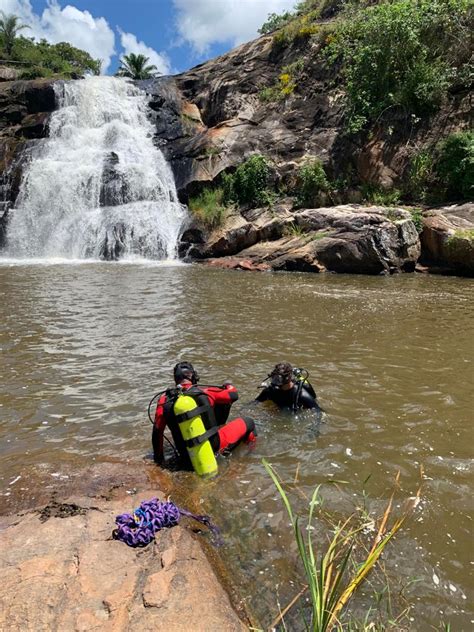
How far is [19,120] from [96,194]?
408 inches

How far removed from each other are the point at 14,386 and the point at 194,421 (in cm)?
304

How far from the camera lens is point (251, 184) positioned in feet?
66.3

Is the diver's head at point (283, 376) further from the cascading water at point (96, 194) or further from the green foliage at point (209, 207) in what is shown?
the green foliage at point (209, 207)

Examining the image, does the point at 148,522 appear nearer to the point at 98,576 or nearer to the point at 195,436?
the point at 98,576

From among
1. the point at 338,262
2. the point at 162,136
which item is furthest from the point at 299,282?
the point at 162,136

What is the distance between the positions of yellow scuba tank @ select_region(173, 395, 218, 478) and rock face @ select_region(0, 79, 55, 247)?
22.4 meters

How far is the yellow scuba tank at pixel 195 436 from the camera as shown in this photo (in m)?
3.83

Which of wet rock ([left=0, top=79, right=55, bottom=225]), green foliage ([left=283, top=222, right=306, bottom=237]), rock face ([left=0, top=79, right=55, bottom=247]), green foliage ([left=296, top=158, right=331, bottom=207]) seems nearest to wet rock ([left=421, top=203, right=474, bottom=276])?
green foliage ([left=283, top=222, right=306, bottom=237])

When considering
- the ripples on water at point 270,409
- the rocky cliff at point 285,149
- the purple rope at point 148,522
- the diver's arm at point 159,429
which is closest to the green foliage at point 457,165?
the rocky cliff at point 285,149

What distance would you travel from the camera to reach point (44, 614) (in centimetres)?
217

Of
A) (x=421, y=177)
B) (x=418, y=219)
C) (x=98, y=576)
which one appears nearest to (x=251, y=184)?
(x=421, y=177)

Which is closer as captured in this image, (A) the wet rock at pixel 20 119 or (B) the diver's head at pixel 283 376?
(B) the diver's head at pixel 283 376

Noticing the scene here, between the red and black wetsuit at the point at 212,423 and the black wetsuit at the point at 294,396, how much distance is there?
0.63 metres

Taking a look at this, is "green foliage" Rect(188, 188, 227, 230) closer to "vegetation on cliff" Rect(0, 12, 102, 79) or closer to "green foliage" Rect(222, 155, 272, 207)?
"green foliage" Rect(222, 155, 272, 207)
